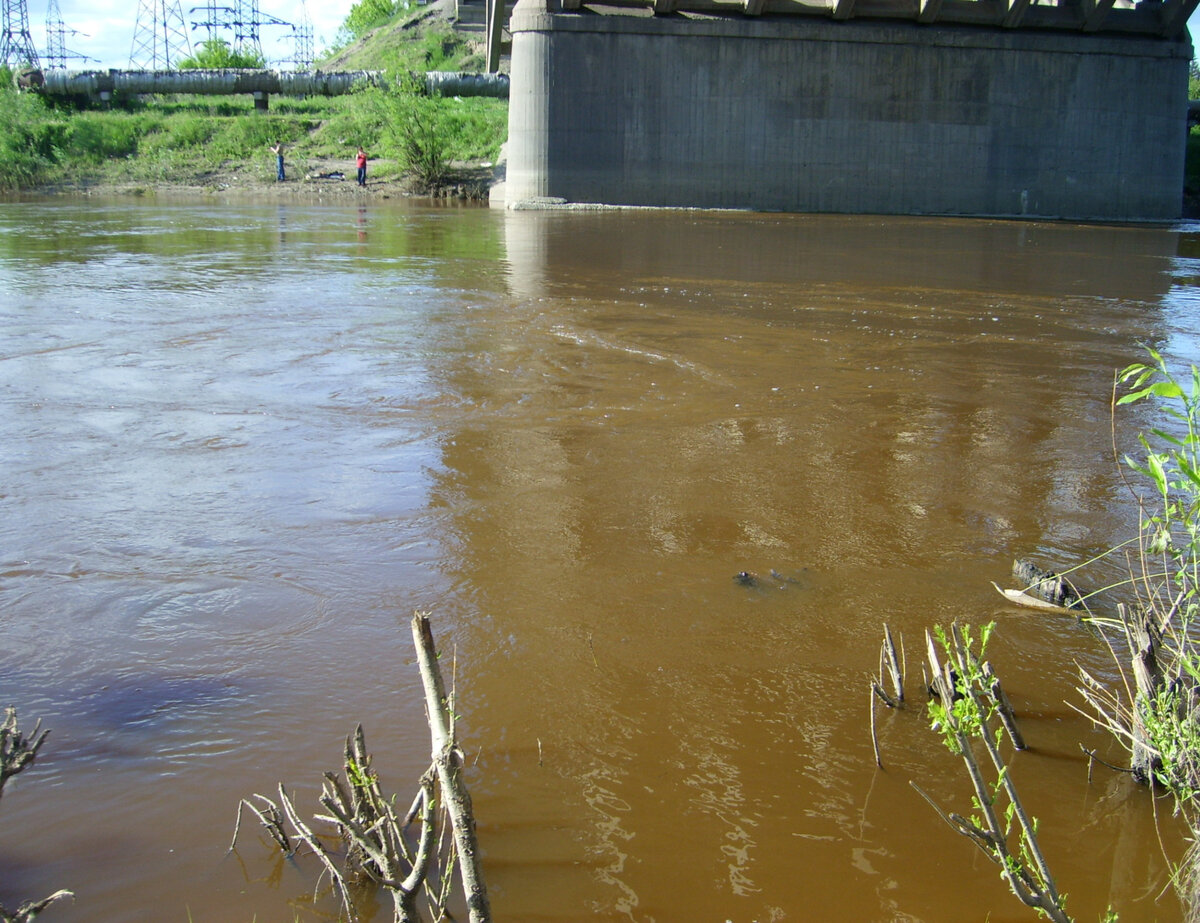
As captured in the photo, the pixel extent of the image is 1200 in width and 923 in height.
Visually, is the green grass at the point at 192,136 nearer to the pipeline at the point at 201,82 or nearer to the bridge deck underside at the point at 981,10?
the pipeline at the point at 201,82

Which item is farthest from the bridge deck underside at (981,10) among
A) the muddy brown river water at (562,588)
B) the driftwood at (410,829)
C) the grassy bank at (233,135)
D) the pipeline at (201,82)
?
the driftwood at (410,829)

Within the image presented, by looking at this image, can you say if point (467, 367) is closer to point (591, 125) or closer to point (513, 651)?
point (513, 651)

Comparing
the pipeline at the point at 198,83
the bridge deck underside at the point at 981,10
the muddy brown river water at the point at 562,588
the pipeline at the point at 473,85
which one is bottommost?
the muddy brown river water at the point at 562,588

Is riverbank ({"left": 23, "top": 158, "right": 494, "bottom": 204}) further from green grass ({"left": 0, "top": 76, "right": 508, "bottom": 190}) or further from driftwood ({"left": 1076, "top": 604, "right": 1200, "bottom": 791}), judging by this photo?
driftwood ({"left": 1076, "top": 604, "right": 1200, "bottom": 791})

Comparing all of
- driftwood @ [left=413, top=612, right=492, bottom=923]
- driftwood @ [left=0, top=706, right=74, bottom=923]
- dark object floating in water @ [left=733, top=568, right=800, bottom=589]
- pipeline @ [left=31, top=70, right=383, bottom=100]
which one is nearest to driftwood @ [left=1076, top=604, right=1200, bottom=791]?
dark object floating in water @ [left=733, top=568, right=800, bottom=589]

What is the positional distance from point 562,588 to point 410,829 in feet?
5.83

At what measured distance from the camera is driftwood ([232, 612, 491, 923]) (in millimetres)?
2121

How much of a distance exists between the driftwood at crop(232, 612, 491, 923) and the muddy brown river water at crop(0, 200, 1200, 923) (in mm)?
125

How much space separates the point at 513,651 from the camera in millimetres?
4098

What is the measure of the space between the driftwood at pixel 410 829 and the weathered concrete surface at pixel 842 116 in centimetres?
2797

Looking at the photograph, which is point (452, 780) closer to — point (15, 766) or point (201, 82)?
point (15, 766)

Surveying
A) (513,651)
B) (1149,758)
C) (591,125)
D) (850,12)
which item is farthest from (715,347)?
(850,12)

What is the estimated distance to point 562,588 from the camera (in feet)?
15.3

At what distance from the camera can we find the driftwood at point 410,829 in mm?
2121
